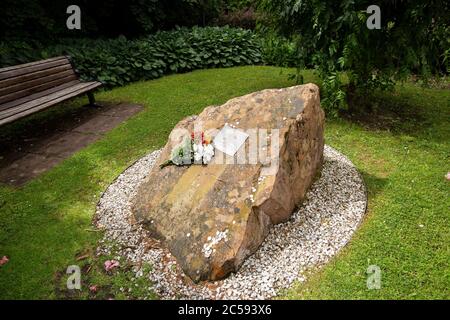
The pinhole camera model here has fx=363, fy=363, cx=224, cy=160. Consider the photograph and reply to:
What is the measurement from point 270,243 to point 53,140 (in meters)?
4.34

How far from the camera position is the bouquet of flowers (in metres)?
3.97

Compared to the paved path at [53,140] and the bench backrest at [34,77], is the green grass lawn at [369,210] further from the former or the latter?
the bench backrest at [34,77]

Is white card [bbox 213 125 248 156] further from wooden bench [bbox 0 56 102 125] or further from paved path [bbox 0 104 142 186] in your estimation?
wooden bench [bbox 0 56 102 125]

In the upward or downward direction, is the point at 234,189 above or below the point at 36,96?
below

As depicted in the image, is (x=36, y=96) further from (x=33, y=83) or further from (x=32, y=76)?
(x=32, y=76)

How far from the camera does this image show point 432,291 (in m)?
3.17

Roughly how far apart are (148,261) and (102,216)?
104 cm

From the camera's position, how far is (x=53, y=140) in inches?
243

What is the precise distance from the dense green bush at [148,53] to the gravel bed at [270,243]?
15.0 feet

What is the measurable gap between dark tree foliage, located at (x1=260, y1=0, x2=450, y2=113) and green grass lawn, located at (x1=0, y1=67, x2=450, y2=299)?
3.03 ft

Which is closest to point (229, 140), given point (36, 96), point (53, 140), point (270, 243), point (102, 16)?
point (270, 243)
